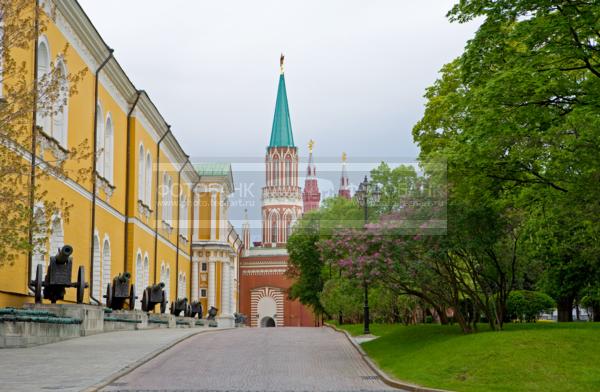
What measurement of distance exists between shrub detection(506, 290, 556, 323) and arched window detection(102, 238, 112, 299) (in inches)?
695

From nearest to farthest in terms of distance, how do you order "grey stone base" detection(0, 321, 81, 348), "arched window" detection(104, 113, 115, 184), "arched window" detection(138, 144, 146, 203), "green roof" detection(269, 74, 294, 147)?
"grey stone base" detection(0, 321, 81, 348), "arched window" detection(104, 113, 115, 184), "arched window" detection(138, 144, 146, 203), "green roof" detection(269, 74, 294, 147)

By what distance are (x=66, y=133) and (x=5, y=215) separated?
14.7 meters

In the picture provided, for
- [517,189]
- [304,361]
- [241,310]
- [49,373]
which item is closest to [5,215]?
[49,373]

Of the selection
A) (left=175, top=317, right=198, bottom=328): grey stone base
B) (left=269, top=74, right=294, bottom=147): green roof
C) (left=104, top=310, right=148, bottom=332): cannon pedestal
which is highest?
(left=269, top=74, right=294, bottom=147): green roof

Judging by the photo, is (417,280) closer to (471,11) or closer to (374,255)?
(374,255)

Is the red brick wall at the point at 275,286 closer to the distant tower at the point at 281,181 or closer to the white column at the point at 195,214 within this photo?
the distant tower at the point at 281,181

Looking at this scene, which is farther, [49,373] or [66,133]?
[66,133]

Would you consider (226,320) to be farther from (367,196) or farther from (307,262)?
(367,196)

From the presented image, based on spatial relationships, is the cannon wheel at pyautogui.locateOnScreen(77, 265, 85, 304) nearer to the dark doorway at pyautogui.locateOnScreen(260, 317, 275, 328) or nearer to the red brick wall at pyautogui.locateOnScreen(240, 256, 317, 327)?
the red brick wall at pyautogui.locateOnScreen(240, 256, 317, 327)

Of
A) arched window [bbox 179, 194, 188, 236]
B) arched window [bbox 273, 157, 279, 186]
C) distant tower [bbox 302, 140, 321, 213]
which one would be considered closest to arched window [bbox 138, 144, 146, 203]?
arched window [bbox 179, 194, 188, 236]

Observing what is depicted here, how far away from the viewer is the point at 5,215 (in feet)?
49.9

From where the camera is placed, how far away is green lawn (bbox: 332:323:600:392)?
1475cm

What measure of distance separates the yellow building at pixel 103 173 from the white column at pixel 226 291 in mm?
14612

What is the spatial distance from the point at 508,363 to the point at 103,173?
2397 centimetres
